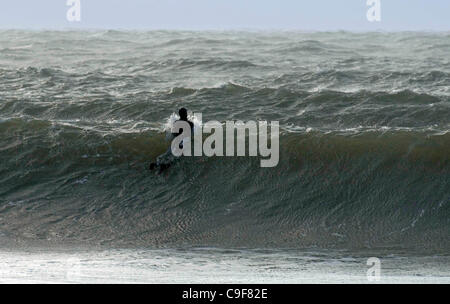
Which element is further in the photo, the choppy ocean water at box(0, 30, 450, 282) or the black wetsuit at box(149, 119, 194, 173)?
the black wetsuit at box(149, 119, 194, 173)

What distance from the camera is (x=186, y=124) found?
10961mm

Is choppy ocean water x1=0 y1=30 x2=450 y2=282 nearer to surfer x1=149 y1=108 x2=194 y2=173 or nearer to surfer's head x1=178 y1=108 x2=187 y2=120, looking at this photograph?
surfer x1=149 y1=108 x2=194 y2=173

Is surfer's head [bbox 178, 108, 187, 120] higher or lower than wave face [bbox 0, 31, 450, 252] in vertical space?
higher

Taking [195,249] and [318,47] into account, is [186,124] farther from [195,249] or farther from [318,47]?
[318,47]

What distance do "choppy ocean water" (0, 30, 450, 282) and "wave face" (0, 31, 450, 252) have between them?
0.10 feet

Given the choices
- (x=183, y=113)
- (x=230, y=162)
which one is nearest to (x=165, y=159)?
(x=183, y=113)

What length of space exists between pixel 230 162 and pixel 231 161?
0.03m

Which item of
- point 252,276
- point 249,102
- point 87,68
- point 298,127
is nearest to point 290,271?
point 252,276

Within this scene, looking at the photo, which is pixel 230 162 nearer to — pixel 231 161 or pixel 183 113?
pixel 231 161

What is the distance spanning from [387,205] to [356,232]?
43.1 inches

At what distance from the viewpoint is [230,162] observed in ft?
36.4

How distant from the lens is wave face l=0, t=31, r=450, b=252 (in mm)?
8891

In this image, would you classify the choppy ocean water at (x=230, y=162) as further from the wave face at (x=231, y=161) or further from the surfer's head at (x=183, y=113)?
the surfer's head at (x=183, y=113)

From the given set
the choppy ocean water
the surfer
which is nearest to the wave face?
the choppy ocean water
